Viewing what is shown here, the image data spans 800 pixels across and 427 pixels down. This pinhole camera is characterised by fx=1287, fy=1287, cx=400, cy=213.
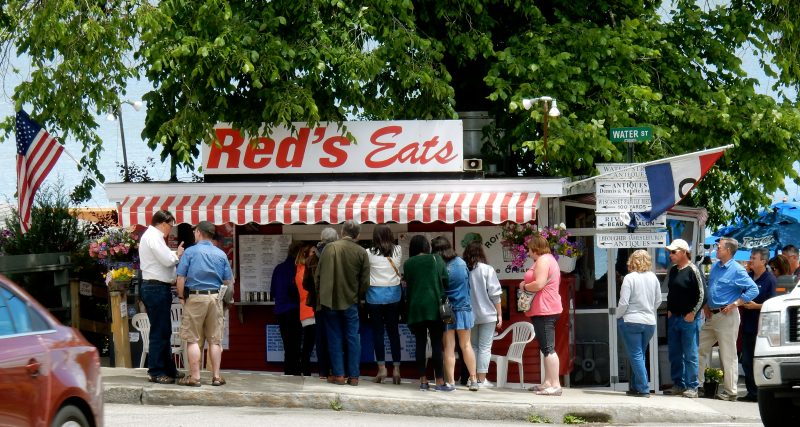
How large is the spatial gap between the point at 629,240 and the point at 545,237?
976 millimetres

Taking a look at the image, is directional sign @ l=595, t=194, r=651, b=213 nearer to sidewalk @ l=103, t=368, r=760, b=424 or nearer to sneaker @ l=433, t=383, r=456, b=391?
sidewalk @ l=103, t=368, r=760, b=424

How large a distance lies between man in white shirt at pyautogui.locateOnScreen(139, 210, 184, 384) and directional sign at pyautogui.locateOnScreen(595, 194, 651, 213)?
197 inches

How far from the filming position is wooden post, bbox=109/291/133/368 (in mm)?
15820

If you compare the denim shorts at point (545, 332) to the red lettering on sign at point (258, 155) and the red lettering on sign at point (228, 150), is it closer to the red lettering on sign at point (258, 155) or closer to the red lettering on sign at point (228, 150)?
the red lettering on sign at point (258, 155)

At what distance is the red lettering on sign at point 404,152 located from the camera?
1541cm

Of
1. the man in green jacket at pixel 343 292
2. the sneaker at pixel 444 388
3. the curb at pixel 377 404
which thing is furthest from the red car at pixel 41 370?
the sneaker at pixel 444 388

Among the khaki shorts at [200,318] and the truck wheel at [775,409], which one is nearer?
the truck wheel at [775,409]

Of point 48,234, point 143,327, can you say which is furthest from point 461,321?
point 48,234

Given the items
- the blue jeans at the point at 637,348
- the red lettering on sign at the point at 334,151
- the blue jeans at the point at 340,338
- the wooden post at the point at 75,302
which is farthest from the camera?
the wooden post at the point at 75,302

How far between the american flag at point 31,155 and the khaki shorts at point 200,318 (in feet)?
13.2

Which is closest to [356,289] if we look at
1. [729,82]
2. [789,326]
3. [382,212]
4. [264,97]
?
[382,212]

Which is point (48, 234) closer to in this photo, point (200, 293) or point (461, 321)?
point (200, 293)

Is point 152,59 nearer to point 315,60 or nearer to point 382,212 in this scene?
point 315,60

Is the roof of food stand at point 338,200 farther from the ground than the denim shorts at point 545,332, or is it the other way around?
the roof of food stand at point 338,200
